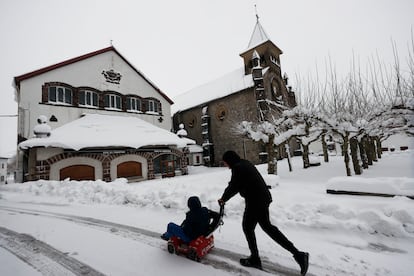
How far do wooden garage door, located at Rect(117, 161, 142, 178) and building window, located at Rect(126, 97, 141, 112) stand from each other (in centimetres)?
571

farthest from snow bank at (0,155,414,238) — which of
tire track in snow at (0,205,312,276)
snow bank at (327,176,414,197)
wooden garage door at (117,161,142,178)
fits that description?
wooden garage door at (117,161,142,178)

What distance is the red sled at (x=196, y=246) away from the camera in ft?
10.2

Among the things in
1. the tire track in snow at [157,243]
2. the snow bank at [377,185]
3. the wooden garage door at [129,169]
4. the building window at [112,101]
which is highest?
the building window at [112,101]

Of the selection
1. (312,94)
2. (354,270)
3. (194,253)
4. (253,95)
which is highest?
(253,95)

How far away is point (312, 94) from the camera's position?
11.3 m

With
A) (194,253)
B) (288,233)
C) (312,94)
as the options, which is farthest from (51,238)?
(312,94)

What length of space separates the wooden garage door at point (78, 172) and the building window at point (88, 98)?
558 cm

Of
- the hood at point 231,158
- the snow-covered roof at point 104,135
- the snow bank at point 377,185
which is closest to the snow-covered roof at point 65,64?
the snow-covered roof at point 104,135

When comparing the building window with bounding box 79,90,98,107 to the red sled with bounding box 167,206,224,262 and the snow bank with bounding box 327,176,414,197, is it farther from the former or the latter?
the snow bank with bounding box 327,176,414,197

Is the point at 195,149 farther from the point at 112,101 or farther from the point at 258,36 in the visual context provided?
the point at 258,36

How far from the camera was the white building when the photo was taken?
39.7 feet

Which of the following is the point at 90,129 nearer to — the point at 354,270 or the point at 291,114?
the point at 291,114

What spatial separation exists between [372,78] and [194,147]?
19.9 meters

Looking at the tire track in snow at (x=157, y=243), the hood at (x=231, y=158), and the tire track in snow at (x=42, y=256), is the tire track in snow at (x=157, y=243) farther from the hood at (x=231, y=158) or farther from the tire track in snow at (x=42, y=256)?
the hood at (x=231, y=158)
